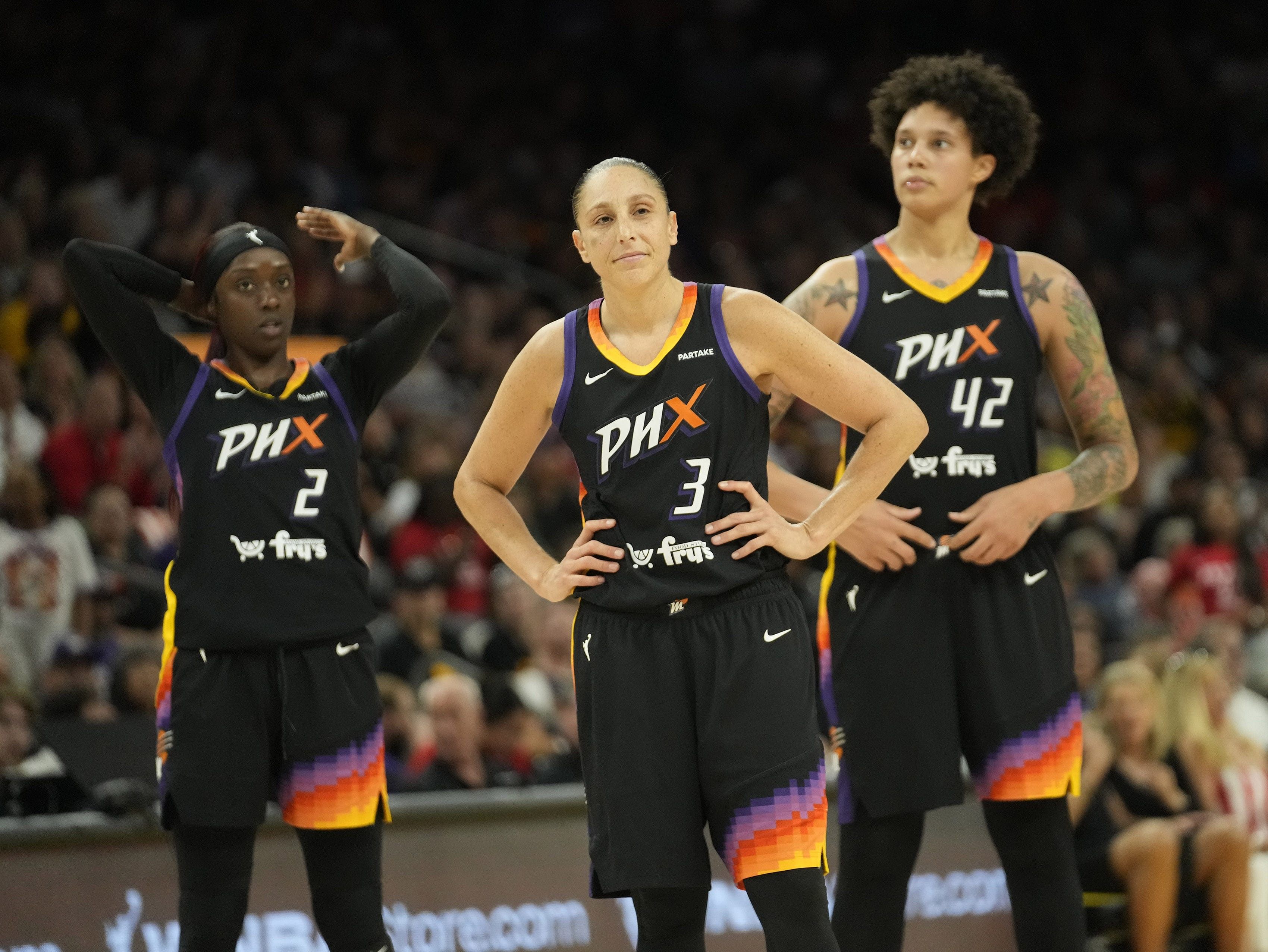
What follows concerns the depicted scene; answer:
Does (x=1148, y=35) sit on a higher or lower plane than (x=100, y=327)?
higher

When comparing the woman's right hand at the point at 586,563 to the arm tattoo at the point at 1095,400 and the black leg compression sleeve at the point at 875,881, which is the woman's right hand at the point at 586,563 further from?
the arm tattoo at the point at 1095,400

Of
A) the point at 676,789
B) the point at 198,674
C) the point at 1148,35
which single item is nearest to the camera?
the point at 676,789

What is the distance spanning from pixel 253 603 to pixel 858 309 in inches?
66.9

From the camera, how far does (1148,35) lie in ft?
50.2

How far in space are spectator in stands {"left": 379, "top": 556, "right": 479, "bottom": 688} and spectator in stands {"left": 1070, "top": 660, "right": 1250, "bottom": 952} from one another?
2.97 metres

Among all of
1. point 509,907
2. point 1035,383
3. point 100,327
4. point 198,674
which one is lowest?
point 509,907

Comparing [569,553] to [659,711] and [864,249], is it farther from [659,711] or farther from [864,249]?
[864,249]

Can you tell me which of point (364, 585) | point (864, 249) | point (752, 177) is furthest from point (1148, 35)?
point (364, 585)

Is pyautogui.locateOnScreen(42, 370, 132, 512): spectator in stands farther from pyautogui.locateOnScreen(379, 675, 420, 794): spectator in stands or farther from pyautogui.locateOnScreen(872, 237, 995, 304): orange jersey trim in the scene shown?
pyautogui.locateOnScreen(872, 237, 995, 304): orange jersey trim

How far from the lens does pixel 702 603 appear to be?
329 cm

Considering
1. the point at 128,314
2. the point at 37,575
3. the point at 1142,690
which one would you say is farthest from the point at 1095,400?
the point at 37,575

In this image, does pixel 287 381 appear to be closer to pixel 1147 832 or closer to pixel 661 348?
pixel 661 348

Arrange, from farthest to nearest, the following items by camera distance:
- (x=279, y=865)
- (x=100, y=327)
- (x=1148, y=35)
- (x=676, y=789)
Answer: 1. (x=1148, y=35)
2. (x=279, y=865)
3. (x=100, y=327)
4. (x=676, y=789)

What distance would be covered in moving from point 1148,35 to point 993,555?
12932 millimetres
